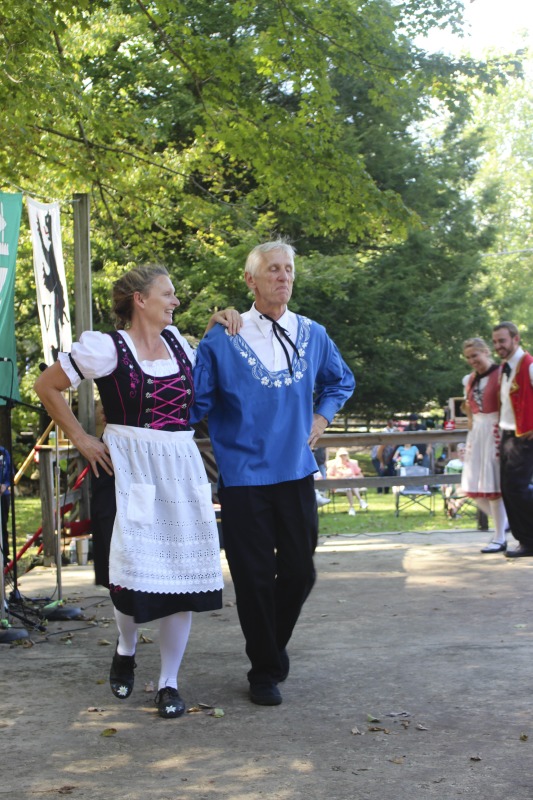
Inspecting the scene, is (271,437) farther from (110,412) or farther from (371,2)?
(371,2)

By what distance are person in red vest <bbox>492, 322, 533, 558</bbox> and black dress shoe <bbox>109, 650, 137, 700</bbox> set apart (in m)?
4.97

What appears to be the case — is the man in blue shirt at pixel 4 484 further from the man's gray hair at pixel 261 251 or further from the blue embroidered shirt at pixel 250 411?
the man's gray hair at pixel 261 251

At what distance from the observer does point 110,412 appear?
4746mm

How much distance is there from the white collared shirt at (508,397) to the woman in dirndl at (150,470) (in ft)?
16.7

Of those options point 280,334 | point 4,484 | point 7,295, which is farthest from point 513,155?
point 280,334

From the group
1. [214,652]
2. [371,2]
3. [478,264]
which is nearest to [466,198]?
[478,264]

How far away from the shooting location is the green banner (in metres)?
6.32

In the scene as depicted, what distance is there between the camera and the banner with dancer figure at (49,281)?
22.8 ft

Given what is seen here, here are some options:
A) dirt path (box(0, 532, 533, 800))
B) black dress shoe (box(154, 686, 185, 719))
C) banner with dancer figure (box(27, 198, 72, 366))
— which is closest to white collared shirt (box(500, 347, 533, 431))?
dirt path (box(0, 532, 533, 800))

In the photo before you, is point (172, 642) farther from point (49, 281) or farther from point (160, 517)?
point (49, 281)

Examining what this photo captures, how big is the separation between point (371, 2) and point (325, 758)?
9833 millimetres

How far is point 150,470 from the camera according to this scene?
15.4 feet

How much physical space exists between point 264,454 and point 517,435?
482 cm

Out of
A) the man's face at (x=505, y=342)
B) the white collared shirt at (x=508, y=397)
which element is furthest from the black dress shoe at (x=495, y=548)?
the man's face at (x=505, y=342)
